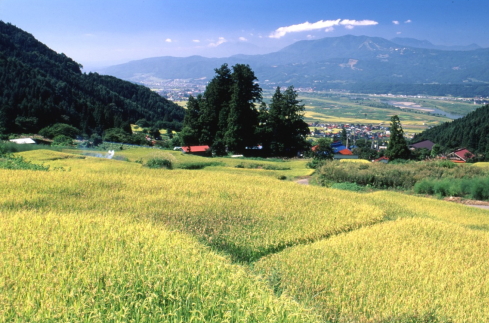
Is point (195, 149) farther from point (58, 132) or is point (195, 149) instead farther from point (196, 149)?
point (58, 132)

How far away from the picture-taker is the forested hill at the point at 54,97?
180 ft

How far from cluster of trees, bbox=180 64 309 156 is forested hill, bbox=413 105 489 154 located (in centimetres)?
3005

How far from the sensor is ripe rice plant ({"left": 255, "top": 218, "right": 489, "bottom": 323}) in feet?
15.7

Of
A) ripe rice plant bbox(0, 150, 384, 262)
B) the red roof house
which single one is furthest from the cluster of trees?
ripe rice plant bbox(0, 150, 384, 262)

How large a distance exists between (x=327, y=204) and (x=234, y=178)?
5.21 m

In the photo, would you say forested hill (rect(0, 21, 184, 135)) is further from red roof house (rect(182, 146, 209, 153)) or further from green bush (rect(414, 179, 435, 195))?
green bush (rect(414, 179, 435, 195))

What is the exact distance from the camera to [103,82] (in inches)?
4409

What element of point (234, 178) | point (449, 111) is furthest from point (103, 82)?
point (449, 111)

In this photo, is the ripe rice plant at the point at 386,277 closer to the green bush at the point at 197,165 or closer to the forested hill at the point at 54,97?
the green bush at the point at 197,165

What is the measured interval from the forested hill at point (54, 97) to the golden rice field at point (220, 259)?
43.7 metres

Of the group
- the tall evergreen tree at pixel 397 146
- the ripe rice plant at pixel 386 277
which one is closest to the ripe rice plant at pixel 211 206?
the ripe rice plant at pixel 386 277

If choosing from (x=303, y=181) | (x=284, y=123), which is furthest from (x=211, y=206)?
(x=284, y=123)

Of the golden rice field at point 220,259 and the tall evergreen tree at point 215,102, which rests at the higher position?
the tall evergreen tree at point 215,102

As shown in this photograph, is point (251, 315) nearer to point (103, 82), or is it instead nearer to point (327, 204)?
point (327, 204)
